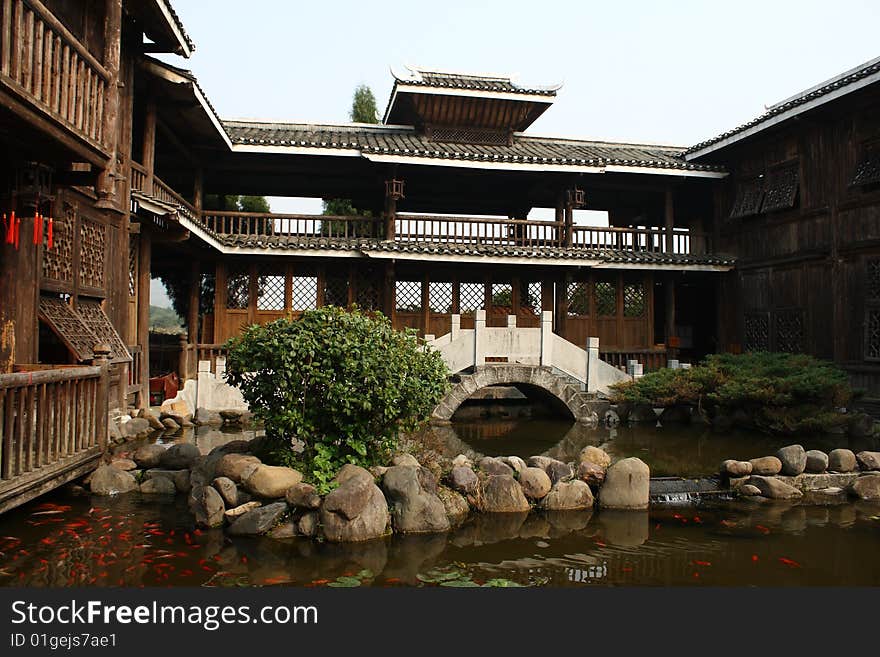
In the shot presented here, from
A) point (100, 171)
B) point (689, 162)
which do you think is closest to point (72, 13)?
point (100, 171)

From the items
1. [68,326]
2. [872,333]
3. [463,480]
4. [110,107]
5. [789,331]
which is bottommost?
[463,480]

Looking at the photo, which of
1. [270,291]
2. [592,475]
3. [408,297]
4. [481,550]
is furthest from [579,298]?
[481,550]

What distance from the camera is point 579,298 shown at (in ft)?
56.4

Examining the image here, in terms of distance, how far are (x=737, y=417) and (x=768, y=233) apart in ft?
18.7

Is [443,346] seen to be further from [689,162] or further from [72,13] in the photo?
[689,162]

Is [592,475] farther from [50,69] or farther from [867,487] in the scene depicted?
[50,69]

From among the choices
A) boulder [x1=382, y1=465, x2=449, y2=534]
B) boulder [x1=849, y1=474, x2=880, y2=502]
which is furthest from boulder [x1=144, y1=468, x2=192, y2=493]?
boulder [x1=849, y1=474, x2=880, y2=502]

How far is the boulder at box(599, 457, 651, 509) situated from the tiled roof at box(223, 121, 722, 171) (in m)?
9.99

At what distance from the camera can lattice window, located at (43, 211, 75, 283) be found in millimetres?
7978

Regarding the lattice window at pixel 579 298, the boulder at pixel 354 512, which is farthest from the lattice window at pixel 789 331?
the boulder at pixel 354 512

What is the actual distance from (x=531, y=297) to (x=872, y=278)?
7.54 m

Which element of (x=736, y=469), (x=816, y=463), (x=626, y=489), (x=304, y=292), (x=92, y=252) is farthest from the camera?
(x=304, y=292)

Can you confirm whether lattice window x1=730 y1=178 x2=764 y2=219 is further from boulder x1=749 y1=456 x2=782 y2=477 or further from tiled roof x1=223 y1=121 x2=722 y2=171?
boulder x1=749 y1=456 x2=782 y2=477

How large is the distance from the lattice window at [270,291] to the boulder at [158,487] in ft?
28.6
